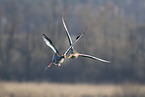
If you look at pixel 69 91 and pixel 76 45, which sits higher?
pixel 76 45

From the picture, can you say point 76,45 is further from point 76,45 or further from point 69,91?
point 69,91

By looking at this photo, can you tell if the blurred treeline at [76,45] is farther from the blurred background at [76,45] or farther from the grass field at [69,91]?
the grass field at [69,91]

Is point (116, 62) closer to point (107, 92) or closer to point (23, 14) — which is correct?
point (107, 92)

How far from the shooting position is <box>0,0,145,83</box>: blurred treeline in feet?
80.2

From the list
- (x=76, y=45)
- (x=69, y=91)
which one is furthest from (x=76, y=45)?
(x=69, y=91)

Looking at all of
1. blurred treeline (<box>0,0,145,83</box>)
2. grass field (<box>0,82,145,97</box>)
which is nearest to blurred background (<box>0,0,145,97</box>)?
blurred treeline (<box>0,0,145,83</box>)

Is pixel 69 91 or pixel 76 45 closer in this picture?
pixel 69 91

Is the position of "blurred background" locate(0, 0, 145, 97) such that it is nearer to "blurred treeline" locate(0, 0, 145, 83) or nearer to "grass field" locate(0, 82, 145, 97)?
"blurred treeline" locate(0, 0, 145, 83)

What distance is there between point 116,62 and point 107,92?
21.9ft

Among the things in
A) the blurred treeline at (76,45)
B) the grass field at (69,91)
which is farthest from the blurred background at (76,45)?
the grass field at (69,91)

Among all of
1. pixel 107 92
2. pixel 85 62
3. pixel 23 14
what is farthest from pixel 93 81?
pixel 23 14

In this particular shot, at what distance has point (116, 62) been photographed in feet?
83.7

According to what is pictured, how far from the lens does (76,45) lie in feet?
83.7

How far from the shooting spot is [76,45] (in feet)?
83.7
